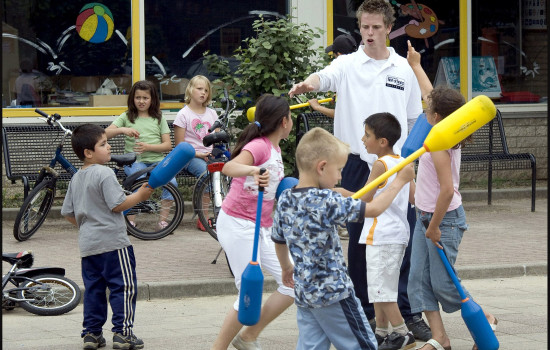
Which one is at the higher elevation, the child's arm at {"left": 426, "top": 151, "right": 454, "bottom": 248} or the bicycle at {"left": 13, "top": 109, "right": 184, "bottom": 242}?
the child's arm at {"left": 426, "top": 151, "right": 454, "bottom": 248}

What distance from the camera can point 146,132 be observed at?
1059 centimetres

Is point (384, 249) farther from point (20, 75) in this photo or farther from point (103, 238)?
point (20, 75)

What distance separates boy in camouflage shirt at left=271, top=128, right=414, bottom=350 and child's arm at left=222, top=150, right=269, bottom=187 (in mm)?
241

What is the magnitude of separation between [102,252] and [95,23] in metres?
7.21

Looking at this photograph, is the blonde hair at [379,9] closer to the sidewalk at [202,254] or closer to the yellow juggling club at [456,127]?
the yellow juggling club at [456,127]

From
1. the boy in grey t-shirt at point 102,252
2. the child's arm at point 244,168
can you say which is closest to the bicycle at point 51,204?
the boy in grey t-shirt at point 102,252

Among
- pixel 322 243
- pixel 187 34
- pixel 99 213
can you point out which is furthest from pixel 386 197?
pixel 187 34

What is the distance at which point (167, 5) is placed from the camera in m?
12.9

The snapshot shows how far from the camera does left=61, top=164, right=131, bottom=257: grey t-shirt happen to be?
593 centimetres

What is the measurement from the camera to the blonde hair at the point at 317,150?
4.52 meters

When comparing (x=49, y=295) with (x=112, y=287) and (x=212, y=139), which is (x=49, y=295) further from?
(x=212, y=139)

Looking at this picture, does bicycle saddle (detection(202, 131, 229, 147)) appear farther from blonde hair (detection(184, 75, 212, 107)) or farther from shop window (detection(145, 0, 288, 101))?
shop window (detection(145, 0, 288, 101))

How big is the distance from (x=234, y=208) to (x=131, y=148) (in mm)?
5446

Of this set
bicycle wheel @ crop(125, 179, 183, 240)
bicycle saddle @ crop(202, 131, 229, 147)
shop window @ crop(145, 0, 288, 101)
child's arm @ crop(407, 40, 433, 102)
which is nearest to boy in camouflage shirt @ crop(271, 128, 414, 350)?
child's arm @ crop(407, 40, 433, 102)
